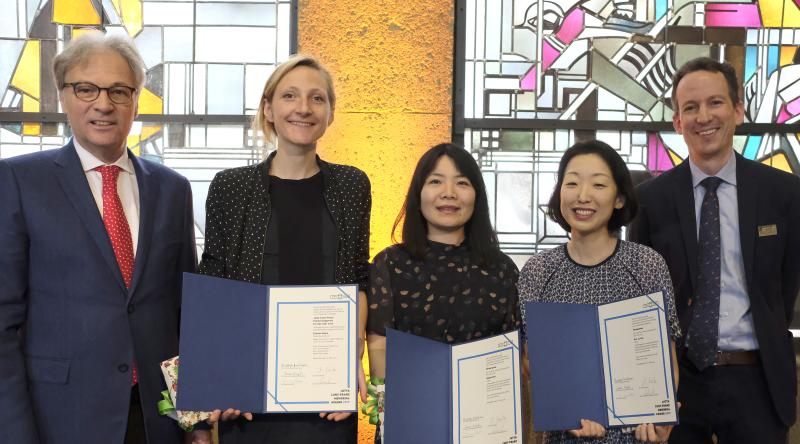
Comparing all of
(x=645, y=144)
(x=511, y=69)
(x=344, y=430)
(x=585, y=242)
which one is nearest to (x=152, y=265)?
(x=344, y=430)

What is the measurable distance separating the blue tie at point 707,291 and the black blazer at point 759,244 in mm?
34

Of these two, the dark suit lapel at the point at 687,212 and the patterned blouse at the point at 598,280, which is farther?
the dark suit lapel at the point at 687,212

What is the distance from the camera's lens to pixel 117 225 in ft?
7.76

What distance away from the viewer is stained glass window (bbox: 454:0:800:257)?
4.21 metres

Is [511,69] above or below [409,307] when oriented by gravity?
above

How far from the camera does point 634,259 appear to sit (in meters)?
2.52

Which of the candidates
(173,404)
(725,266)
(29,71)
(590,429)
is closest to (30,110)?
(29,71)

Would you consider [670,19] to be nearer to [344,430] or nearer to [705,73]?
[705,73]

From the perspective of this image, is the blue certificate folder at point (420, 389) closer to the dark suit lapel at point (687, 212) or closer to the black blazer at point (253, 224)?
the black blazer at point (253, 224)

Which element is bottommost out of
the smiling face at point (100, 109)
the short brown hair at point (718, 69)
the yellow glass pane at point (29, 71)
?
the smiling face at point (100, 109)

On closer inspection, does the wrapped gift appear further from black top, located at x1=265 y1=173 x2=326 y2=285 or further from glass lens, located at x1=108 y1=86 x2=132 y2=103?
glass lens, located at x1=108 y1=86 x2=132 y2=103

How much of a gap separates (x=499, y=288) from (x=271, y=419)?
0.81 meters

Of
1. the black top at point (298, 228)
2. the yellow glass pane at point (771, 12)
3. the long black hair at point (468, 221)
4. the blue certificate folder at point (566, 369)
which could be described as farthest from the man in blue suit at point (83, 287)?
the yellow glass pane at point (771, 12)

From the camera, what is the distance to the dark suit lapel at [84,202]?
2277mm
